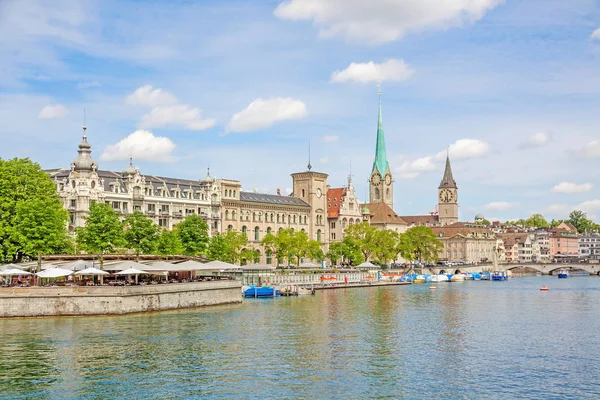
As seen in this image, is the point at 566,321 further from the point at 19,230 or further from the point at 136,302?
Answer: the point at 19,230

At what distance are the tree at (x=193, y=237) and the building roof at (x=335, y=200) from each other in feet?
247

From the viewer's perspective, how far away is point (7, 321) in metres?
65.9

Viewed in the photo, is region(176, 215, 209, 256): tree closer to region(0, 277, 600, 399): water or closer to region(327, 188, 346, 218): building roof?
region(0, 277, 600, 399): water

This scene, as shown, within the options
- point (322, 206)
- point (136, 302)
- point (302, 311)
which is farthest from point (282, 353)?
point (322, 206)

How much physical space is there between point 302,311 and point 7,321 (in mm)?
28447

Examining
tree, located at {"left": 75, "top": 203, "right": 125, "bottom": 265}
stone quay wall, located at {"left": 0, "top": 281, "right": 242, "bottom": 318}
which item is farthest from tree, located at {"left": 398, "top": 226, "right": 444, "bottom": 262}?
stone quay wall, located at {"left": 0, "top": 281, "right": 242, "bottom": 318}

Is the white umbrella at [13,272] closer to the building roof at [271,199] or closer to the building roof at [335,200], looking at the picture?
the building roof at [271,199]

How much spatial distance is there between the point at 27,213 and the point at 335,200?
11295 centimetres

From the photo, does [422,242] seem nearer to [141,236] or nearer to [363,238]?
[363,238]

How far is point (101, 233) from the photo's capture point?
8888 centimetres

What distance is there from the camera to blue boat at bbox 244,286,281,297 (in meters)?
103

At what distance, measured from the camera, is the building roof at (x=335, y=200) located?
184000 millimetres

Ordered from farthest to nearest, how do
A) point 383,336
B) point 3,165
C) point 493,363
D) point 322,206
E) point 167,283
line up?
point 322,206 → point 3,165 → point 167,283 → point 383,336 → point 493,363

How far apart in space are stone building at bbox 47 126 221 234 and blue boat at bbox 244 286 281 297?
81.1 ft
